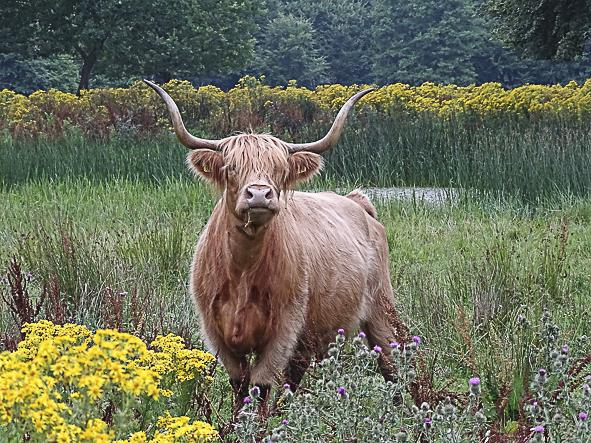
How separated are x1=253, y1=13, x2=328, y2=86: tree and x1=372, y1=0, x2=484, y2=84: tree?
382 cm

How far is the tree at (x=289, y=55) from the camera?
5544cm

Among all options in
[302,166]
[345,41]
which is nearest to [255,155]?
[302,166]

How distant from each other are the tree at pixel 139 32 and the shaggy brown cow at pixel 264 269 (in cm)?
2478

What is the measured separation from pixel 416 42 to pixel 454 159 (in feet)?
143

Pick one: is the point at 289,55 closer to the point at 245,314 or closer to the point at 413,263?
the point at 413,263

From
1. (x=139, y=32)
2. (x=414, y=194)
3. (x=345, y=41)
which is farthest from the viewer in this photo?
(x=345, y=41)

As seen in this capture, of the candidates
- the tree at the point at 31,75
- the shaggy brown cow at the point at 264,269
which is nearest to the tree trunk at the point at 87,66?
the tree at the point at 31,75

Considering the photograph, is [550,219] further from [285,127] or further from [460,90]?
[460,90]

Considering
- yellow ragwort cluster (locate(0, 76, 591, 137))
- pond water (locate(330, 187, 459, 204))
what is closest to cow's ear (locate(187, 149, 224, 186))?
pond water (locate(330, 187, 459, 204))

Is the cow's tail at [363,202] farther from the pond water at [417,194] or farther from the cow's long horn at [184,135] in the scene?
the pond water at [417,194]

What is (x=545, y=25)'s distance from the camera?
57.4 feet

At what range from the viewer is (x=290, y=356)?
430cm

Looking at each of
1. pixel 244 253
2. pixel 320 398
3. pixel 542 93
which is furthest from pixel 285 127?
pixel 320 398

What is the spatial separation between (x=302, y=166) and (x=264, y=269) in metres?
0.60
